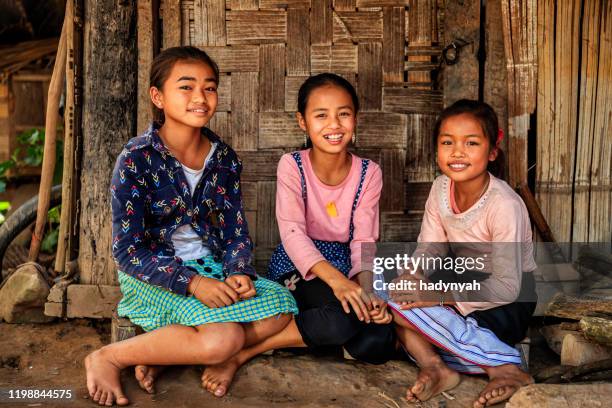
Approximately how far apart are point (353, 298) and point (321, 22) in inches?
60.5

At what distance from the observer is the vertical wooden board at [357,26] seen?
11.9 ft

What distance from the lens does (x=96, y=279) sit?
3.68 metres

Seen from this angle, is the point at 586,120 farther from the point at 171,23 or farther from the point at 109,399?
the point at 109,399

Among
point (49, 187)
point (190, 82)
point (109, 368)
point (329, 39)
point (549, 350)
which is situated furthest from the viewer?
point (49, 187)

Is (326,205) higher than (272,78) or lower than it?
lower

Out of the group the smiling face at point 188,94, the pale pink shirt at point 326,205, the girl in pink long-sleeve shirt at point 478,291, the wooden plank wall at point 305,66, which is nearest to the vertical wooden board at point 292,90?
the wooden plank wall at point 305,66

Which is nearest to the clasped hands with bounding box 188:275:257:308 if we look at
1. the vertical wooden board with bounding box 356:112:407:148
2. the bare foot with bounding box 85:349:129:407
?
the bare foot with bounding box 85:349:129:407

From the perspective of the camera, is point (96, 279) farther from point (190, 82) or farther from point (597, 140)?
point (597, 140)

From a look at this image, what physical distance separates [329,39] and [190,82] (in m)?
0.97

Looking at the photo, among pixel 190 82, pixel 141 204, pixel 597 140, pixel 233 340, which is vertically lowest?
pixel 233 340

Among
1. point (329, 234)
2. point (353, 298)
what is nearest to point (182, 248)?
point (329, 234)

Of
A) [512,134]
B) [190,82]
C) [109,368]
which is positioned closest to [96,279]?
[109,368]

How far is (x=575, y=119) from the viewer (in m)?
3.73

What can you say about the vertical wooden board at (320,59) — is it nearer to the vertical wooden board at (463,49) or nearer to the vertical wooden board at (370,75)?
the vertical wooden board at (370,75)
